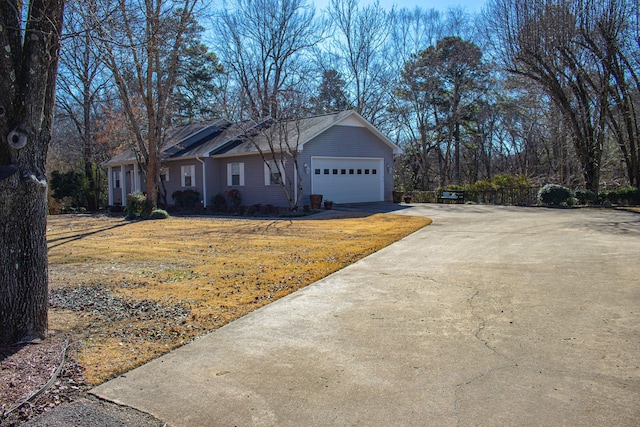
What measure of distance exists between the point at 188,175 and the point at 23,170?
2257 cm

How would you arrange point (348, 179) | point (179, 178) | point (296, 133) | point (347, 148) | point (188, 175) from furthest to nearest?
point (179, 178) → point (188, 175) → point (348, 179) → point (347, 148) → point (296, 133)

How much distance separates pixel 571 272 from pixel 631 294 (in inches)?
50.8

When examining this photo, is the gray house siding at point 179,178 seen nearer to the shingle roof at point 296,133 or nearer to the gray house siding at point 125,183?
the shingle roof at point 296,133

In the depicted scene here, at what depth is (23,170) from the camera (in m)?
4.46

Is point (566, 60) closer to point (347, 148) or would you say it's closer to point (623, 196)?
point (623, 196)

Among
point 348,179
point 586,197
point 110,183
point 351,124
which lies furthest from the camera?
point 110,183

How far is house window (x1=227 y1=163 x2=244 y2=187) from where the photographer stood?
2405cm

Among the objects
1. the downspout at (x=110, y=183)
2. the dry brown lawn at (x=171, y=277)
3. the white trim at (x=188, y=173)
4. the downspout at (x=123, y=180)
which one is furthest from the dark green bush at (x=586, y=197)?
the downspout at (x=110, y=183)

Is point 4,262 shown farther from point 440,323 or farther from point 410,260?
point 410,260

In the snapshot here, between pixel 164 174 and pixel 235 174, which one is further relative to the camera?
pixel 164 174

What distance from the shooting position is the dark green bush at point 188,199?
24.9 m

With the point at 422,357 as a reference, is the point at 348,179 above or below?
above

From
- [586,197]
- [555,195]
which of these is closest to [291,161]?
[555,195]

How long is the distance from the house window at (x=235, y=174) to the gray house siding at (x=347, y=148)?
4.35 m
